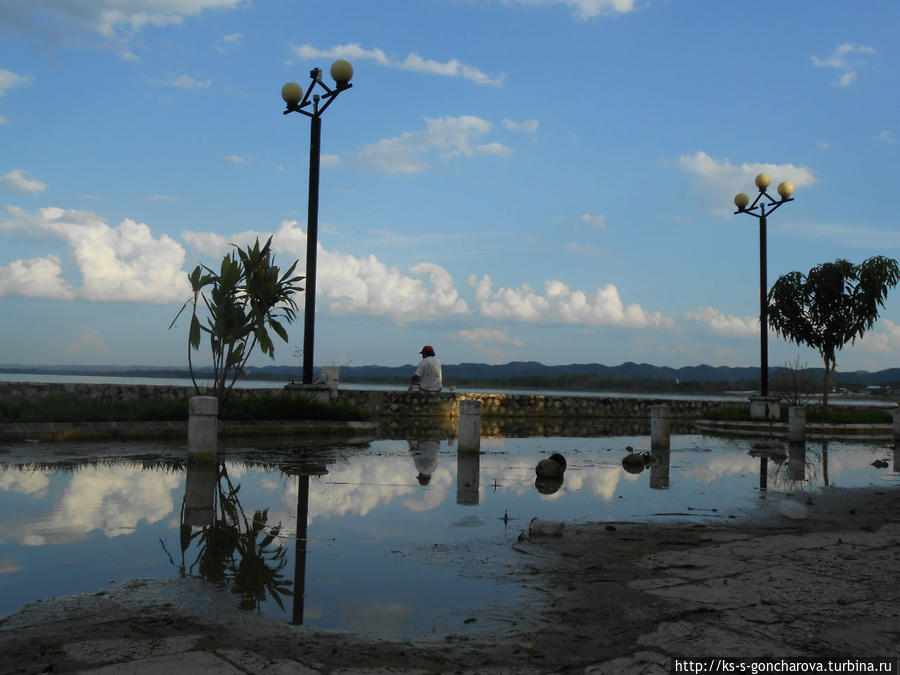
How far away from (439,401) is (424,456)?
13306 mm

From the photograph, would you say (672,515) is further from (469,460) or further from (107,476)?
(107,476)

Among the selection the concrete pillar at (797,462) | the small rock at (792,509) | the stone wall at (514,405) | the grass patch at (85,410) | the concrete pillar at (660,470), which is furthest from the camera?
the stone wall at (514,405)

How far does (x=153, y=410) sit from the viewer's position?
14898 mm

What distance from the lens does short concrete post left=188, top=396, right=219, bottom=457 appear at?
979 cm

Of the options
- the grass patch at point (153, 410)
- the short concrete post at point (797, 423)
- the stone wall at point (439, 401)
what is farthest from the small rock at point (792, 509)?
the stone wall at point (439, 401)

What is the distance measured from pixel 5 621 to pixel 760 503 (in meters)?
7.44

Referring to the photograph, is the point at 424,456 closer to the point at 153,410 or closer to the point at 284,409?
the point at 284,409

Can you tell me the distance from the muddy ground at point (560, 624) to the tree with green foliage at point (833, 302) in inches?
909

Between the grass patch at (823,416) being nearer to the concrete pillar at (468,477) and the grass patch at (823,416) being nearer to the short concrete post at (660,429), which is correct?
the short concrete post at (660,429)

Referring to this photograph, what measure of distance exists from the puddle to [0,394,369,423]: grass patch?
76.5 inches

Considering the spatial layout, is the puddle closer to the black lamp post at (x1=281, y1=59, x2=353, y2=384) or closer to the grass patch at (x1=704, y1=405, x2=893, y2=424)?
the black lamp post at (x1=281, y1=59, x2=353, y2=384)

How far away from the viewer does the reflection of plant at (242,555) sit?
4.31 meters

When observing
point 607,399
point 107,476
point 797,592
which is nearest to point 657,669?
point 797,592

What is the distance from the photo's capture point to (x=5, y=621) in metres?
3.61
